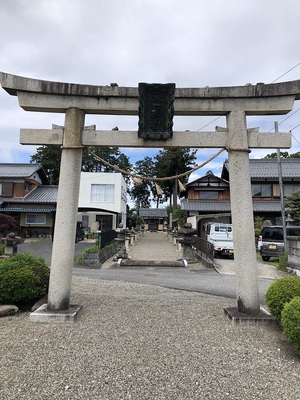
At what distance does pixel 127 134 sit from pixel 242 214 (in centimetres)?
258

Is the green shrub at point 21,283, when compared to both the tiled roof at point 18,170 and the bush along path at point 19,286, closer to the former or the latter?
the bush along path at point 19,286

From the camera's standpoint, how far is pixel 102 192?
3350cm

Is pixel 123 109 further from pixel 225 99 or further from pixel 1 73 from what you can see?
pixel 1 73

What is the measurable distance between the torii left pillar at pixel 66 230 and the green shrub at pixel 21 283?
1.54 ft

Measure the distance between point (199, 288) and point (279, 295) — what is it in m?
3.95

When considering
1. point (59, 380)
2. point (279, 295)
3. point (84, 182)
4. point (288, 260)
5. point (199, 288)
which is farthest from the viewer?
point (84, 182)

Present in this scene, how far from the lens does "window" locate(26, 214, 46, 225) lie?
88.2 feet

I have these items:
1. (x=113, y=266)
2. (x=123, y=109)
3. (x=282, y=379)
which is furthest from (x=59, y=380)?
(x=113, y=266)

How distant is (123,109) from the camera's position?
5180 millimetres

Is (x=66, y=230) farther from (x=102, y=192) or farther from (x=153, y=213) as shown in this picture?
(x=153, y=213)

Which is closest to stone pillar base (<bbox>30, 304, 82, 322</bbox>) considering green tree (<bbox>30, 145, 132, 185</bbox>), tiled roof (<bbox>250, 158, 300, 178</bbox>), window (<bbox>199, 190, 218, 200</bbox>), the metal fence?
the metal fence

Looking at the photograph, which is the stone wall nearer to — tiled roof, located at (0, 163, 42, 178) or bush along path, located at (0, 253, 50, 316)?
bush along path, located at (0, 253, 50, 316)

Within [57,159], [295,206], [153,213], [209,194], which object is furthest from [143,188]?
[295,206]

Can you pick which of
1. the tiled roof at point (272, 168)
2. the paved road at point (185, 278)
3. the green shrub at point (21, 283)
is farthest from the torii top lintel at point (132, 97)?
the tiled roof at point (272, 168)
